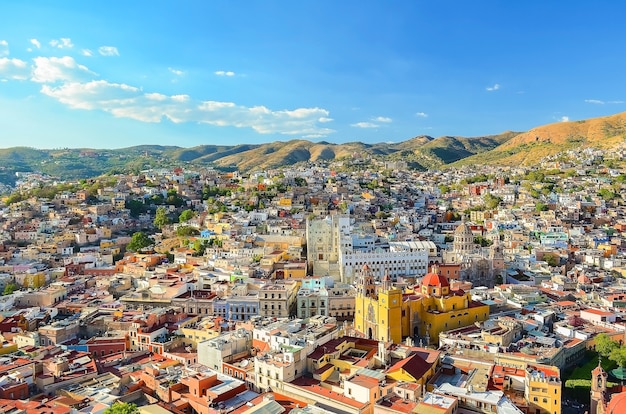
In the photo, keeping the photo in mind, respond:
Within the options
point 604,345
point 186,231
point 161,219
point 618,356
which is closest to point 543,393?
point 618,356

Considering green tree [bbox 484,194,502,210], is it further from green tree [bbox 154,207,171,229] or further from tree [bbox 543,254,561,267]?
green tree [bbox 154,207,171,229]

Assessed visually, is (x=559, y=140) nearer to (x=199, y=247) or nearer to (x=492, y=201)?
(x=492, y=201)

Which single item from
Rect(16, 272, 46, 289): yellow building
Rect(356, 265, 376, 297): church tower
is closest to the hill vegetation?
Rect(16, 272, 46, 289): yellow building

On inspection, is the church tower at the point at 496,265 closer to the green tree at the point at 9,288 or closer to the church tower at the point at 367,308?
the church tower at the point at 367,308

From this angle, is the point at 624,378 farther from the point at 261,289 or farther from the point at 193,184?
the point at 193,184

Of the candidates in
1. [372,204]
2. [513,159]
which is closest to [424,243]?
[372,204]
